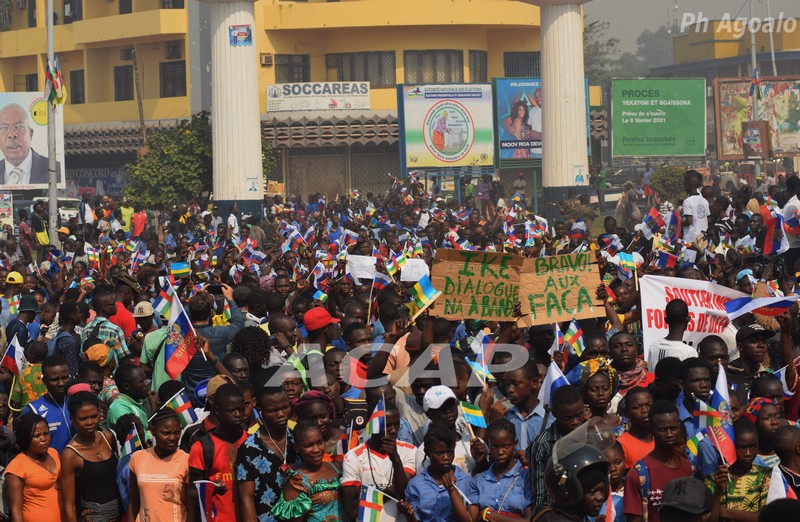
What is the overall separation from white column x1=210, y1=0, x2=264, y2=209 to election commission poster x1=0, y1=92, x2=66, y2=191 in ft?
18.4

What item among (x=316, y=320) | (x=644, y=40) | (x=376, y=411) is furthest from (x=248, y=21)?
(x=644, y=40)

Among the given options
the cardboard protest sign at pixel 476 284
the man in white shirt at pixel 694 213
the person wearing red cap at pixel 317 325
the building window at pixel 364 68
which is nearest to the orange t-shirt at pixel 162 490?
the person wearing red cap at pixel 317 325

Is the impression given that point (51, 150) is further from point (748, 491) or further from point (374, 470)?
point (748, 491)

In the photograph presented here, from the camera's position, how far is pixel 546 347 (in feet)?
31.4

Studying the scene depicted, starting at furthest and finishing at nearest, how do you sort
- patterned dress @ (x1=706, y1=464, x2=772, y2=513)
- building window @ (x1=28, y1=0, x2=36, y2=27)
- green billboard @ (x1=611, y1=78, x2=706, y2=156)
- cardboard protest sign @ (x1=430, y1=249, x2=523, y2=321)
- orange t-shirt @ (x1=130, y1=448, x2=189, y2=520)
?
building window @ (x1=28, y1=0, x2=36, y2=27)
green billboard @ (x1=611, y1=78, x2=706, y2=156)
cardboard protest sign @ (x1=430, y1=249, x2=523, y2=321)
orange t-shirt @ (x1=130, y1=448, x2=189, y2=520)
patterned dress @ (x1=706, y1=464, x2=772, y2=513)

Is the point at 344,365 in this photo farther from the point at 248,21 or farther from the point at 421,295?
the point at 248,21

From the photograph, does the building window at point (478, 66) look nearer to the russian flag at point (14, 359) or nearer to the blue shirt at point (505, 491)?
the russian flag at point (14, 359)

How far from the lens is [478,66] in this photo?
1833 inches

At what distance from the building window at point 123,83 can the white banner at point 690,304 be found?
139 ft

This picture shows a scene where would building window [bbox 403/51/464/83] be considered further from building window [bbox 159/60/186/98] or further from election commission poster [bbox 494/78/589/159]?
building window [bbox 159/60/186/98]

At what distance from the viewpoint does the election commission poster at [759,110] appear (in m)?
45.7

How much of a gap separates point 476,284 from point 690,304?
156 cm

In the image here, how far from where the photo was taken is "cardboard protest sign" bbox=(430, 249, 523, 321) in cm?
952

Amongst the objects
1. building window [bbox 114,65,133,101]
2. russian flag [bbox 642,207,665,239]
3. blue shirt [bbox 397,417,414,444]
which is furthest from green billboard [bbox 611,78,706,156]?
blue shirt [bbox 397,417,414,444]
